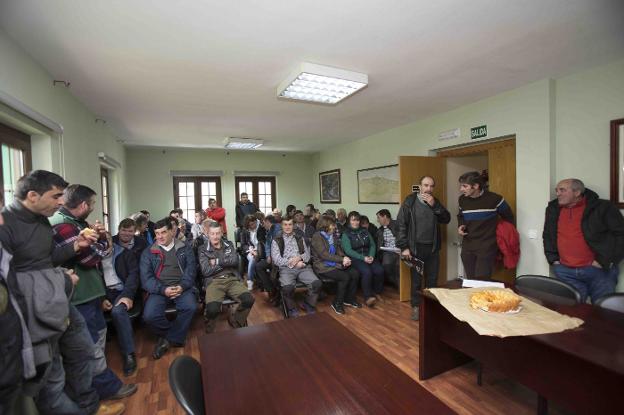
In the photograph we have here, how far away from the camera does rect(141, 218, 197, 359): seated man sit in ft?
9.42

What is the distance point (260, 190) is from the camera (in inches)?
313

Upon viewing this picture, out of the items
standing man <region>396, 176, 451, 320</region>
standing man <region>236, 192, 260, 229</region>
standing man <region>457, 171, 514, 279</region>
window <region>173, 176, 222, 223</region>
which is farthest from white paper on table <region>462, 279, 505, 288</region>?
window <region>173, 176, 222, 223</region>

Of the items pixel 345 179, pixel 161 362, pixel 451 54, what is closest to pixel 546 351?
pixel 451 54

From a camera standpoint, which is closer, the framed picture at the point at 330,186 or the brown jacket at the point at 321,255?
the brown jacket at the point at 321,255

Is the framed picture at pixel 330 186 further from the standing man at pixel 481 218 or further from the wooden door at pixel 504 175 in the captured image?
the standing man at pixel 481 218

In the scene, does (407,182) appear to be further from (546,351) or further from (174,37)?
(174,37)

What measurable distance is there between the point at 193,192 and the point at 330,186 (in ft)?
11.1

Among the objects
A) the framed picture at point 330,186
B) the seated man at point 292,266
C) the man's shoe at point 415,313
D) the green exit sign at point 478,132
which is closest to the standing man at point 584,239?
the green exit sign at point 478,132

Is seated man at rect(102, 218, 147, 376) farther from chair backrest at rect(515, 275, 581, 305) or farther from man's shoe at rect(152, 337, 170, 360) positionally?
chair backrest at rect(515, 275, 581, 305)

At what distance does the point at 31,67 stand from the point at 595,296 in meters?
4.99

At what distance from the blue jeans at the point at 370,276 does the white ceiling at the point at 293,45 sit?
210 cm

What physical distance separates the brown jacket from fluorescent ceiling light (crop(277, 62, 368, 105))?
175cm

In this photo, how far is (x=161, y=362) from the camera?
2736 millimetres

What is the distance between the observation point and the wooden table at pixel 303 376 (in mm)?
1073
